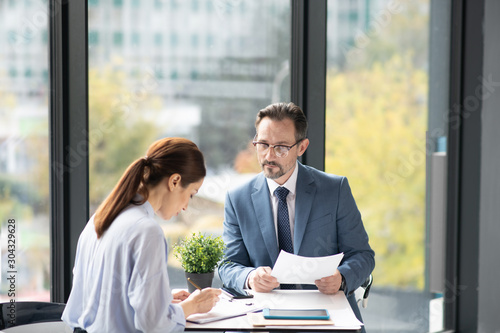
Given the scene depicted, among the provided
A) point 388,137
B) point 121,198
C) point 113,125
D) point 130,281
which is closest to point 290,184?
point 113,125

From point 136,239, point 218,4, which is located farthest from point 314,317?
point 218,4

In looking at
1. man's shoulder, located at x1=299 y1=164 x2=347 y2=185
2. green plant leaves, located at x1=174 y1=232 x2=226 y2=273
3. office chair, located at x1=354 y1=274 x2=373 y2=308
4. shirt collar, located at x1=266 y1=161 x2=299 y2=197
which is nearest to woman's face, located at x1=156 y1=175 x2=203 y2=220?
green plant leaves, located at x1=174 y1=232 x2=226 y2=273

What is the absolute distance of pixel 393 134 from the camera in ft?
13.2

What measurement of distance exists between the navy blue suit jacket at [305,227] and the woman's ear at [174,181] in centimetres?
75

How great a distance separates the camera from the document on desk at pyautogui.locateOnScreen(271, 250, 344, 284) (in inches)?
87.0

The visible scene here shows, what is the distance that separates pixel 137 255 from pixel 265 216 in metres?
1.01

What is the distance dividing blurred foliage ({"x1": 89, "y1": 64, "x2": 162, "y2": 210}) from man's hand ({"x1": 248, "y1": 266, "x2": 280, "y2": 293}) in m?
0.93

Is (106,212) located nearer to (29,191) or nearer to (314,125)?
(29,191)

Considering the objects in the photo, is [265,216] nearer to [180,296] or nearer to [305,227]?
[305,227]

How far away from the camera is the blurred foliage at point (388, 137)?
373 cm

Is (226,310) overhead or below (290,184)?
below

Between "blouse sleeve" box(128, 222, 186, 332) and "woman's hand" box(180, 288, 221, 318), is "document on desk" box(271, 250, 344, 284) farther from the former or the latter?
"blouse sleeve" box(128, 222, 186, 332)

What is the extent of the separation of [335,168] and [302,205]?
1036 millimetres

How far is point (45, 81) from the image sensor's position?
2.65 m
